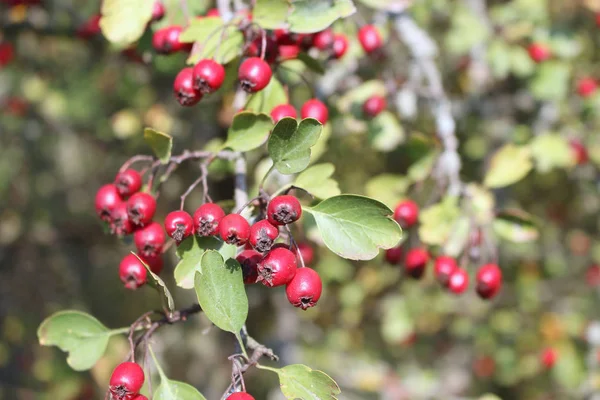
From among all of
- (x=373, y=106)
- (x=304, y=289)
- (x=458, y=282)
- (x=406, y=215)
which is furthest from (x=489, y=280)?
(x=304, y=289)

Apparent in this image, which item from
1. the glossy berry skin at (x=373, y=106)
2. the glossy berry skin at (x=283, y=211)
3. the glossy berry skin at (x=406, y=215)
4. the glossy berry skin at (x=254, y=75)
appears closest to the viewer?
the glossy berry skin at (x=283, y=211)

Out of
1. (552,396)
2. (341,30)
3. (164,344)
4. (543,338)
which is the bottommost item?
(552,396)

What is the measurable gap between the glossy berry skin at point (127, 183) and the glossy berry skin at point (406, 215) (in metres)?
1.03

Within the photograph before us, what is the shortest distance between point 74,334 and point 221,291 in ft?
2.08

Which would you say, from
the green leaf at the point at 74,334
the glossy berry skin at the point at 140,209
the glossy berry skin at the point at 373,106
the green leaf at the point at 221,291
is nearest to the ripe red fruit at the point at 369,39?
the glossy berry skin at the point at 373,106

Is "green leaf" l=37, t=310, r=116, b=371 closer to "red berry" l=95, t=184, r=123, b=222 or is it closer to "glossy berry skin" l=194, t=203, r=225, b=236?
"red berry" l=95, t=184, r=123, b=222

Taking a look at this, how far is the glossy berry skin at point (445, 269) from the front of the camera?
2238 mm

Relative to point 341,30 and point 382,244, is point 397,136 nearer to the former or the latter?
point 341,30

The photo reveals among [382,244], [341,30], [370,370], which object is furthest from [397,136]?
[370,370]

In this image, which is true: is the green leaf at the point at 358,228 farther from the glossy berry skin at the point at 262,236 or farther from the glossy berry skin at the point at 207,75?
the glossy berry skin at the point at 207,75

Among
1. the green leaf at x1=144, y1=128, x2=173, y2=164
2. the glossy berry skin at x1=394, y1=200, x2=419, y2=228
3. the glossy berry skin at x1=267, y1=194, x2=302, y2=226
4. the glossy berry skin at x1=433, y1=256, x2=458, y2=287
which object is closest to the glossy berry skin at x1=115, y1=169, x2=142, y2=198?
the green leaf at x1=144, y1=128, x2=173, y2=164

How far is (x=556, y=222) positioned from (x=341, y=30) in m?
3.23

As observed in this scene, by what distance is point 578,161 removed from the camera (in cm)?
357

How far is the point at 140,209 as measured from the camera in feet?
5.57
